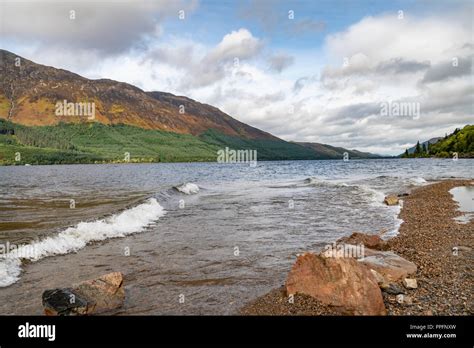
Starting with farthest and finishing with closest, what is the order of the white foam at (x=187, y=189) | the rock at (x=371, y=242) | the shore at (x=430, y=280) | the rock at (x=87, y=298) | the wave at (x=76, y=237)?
the white foam at (x=187, y=189)
the rock at (x=371, y=242)
the wave at (x=76, y=237)
the rock at (x=87, y=298)
the shore at (x=430, y=280)

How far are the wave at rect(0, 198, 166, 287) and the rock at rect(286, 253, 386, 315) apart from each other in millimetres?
9720

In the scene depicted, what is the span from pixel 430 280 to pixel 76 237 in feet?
51.9

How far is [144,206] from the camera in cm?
2922

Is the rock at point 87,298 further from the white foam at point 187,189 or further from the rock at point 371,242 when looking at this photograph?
the white foam at point 187,189

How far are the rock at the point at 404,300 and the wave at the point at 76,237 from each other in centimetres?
1210

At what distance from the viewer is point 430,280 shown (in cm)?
1066

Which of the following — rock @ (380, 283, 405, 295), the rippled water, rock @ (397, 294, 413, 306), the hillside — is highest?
the hillside

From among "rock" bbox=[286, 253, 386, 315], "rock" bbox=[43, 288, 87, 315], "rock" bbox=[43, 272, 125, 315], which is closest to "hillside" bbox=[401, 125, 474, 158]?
"rock" bbox=[286, 253, 386, 315]

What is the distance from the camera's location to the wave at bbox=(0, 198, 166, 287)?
13898mm

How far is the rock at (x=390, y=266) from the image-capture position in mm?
10820

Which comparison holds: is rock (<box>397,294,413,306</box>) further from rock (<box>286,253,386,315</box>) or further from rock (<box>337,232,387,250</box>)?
→ rock (<box>337,232,387,250</box>)

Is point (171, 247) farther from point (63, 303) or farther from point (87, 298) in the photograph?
point (63, 303)

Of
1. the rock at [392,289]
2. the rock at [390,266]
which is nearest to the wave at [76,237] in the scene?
the rock at [392,289]
